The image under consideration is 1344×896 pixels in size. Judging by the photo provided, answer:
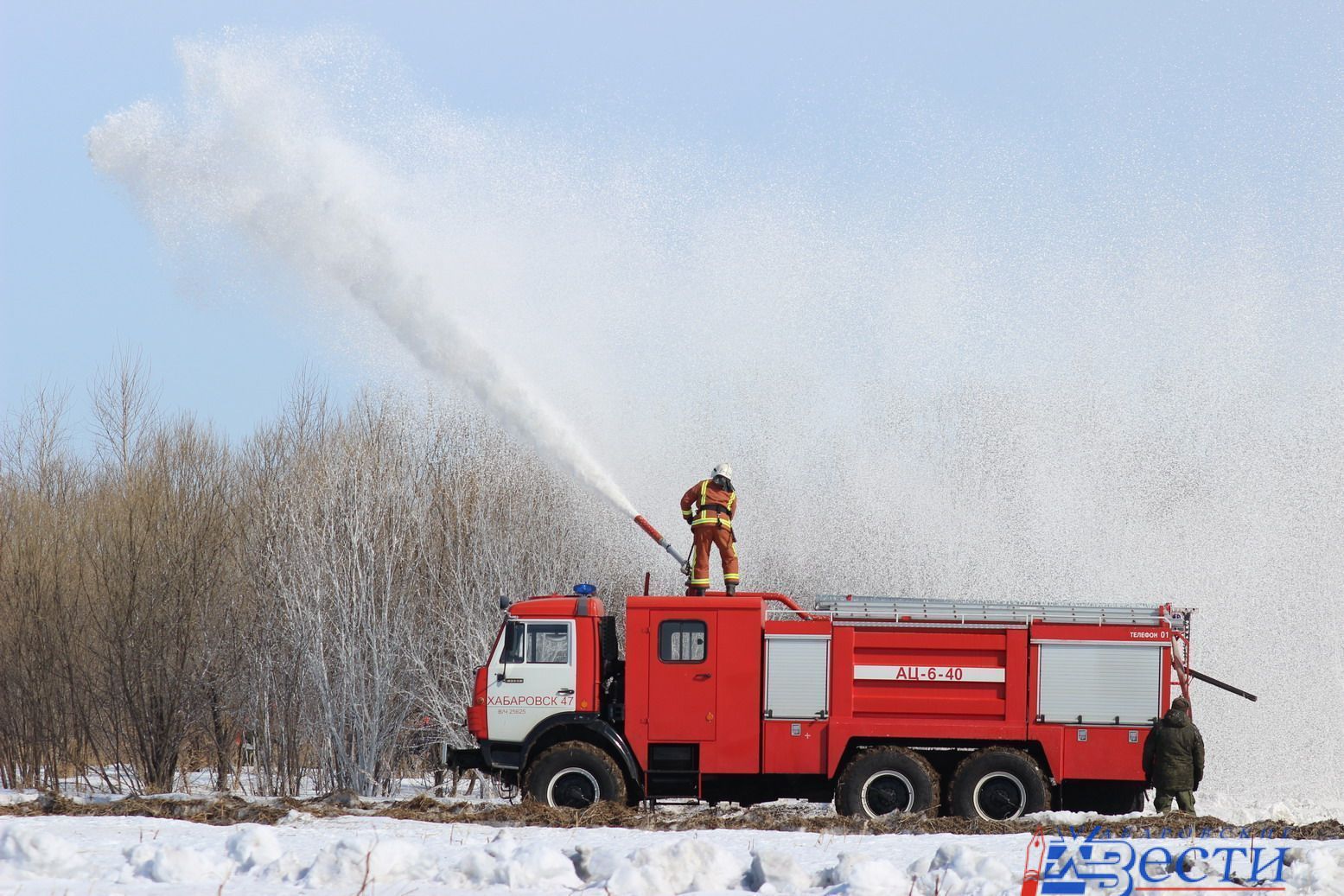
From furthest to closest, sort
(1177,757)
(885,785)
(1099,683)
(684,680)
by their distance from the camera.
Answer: (684,680), (885,785), (1099,683), (1177,757)

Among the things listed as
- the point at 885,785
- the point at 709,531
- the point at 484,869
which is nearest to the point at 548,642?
the point at 709,531

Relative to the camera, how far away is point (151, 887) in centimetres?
961

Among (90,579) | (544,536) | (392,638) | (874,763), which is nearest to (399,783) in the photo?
(392,638)

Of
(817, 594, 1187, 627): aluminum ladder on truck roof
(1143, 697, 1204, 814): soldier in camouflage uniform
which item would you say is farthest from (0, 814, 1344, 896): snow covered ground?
(817, 594, 1187, 627): aluminum ladder on truck roof

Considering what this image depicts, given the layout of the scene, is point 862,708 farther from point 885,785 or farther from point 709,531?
point 709,531

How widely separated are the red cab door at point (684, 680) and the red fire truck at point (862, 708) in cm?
2

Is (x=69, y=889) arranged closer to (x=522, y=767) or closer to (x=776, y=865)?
(x=776, y=865)

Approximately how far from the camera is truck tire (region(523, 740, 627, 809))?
15.3 meters

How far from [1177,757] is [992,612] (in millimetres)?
2461

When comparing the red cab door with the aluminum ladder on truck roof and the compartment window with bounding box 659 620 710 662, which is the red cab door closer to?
the compartment window with bounding box 659 620 710 662

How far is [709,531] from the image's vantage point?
16188 millimetres

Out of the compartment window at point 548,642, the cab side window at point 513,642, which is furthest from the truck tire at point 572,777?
the cab side window at point 513,642
